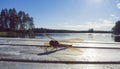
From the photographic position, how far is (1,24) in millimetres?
103812

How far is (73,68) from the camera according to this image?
34.6 ft

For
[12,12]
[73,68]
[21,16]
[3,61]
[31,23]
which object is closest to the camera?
[73,68]

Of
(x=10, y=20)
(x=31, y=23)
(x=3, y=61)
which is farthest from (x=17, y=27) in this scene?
(x=3, y=61)

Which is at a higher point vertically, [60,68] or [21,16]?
[21,16]

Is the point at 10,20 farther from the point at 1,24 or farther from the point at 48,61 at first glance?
the point at 48,61

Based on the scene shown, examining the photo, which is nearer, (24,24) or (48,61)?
(48,61)

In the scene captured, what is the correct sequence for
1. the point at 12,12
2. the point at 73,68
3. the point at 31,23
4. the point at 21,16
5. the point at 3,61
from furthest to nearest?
1. the point at 31,23
2. the point at 21,16
3. the point at 12,12
4. the point at 3,61
5. the point at 73,68

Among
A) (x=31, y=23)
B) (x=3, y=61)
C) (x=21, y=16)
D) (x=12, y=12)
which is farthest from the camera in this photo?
(x=31, y=23)

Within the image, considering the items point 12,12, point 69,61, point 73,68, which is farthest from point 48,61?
point 12,12

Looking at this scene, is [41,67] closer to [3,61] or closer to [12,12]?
[3,61]

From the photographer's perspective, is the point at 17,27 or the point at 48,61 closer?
the point at 48,61

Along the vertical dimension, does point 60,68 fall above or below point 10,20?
below

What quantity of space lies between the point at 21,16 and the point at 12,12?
7.79 metres

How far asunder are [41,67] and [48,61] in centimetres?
148
